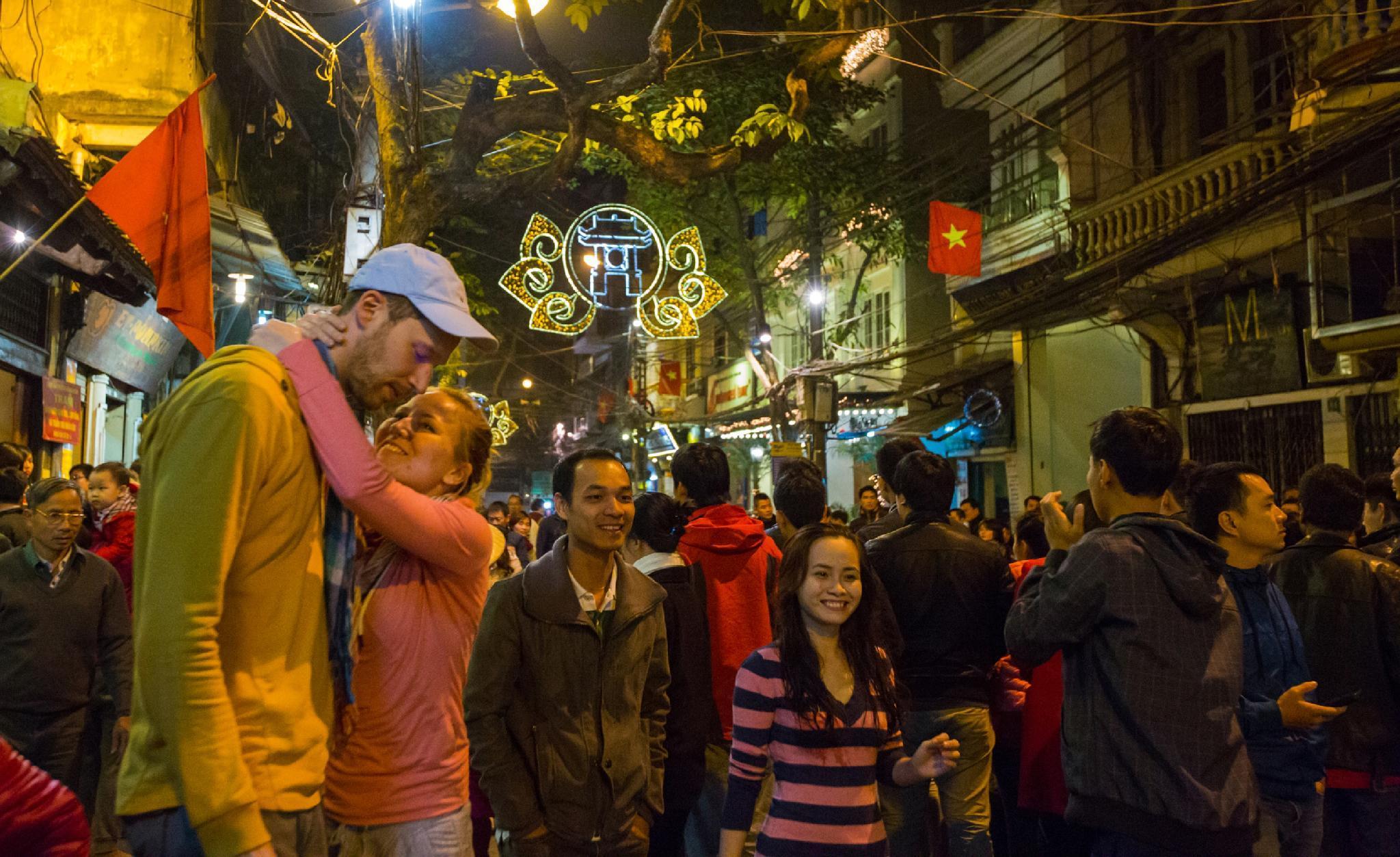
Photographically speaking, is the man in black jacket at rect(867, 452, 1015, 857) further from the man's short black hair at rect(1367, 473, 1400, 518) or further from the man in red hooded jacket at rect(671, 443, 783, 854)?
the man's short black hair at rect(1367, 473, 1400, 518)

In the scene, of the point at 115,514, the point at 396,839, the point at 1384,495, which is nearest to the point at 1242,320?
the point at 1384,495

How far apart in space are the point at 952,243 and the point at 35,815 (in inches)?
638

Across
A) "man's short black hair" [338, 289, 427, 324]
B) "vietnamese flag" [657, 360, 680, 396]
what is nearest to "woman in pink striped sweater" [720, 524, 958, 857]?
"man's short black hair" [338, 289, 427, 324]

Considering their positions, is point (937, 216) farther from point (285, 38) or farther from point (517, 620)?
point (517, 620)

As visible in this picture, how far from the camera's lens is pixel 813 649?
3.45m

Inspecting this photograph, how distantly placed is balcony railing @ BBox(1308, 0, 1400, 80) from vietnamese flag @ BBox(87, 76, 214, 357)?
32.2ft

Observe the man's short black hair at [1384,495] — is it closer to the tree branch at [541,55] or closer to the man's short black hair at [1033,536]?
the man's short black hair at [1033,536]

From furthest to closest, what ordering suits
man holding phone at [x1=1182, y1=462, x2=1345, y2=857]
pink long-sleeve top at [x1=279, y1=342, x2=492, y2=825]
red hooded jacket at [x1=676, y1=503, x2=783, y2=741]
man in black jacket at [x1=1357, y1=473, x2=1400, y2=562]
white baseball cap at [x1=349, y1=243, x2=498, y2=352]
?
1. man in black jacket at [x1=1357, y1=473, x2=1400, y2=562]
2. red hooded jacket at [x1=676, y1=503, x2=783, y2=741]
3. man holding phone at [x1=1182, y1=462, x2=1345, y2=857]
4. pink long-sleeve top at [x1=279, y1=342, x2=492, y2=825]
5. white baseball cap at [x1=349, y1=243, x2=498, y2=352]

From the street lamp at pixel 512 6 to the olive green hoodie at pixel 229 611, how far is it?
6.87 meters

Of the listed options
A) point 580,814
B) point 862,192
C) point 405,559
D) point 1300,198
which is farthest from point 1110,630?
point 862,192

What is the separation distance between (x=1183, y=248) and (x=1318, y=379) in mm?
2969

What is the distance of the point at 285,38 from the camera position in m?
16.8

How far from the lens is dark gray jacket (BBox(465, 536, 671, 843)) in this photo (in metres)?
3.42

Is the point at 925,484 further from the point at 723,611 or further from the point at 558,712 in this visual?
the point at 558,712
